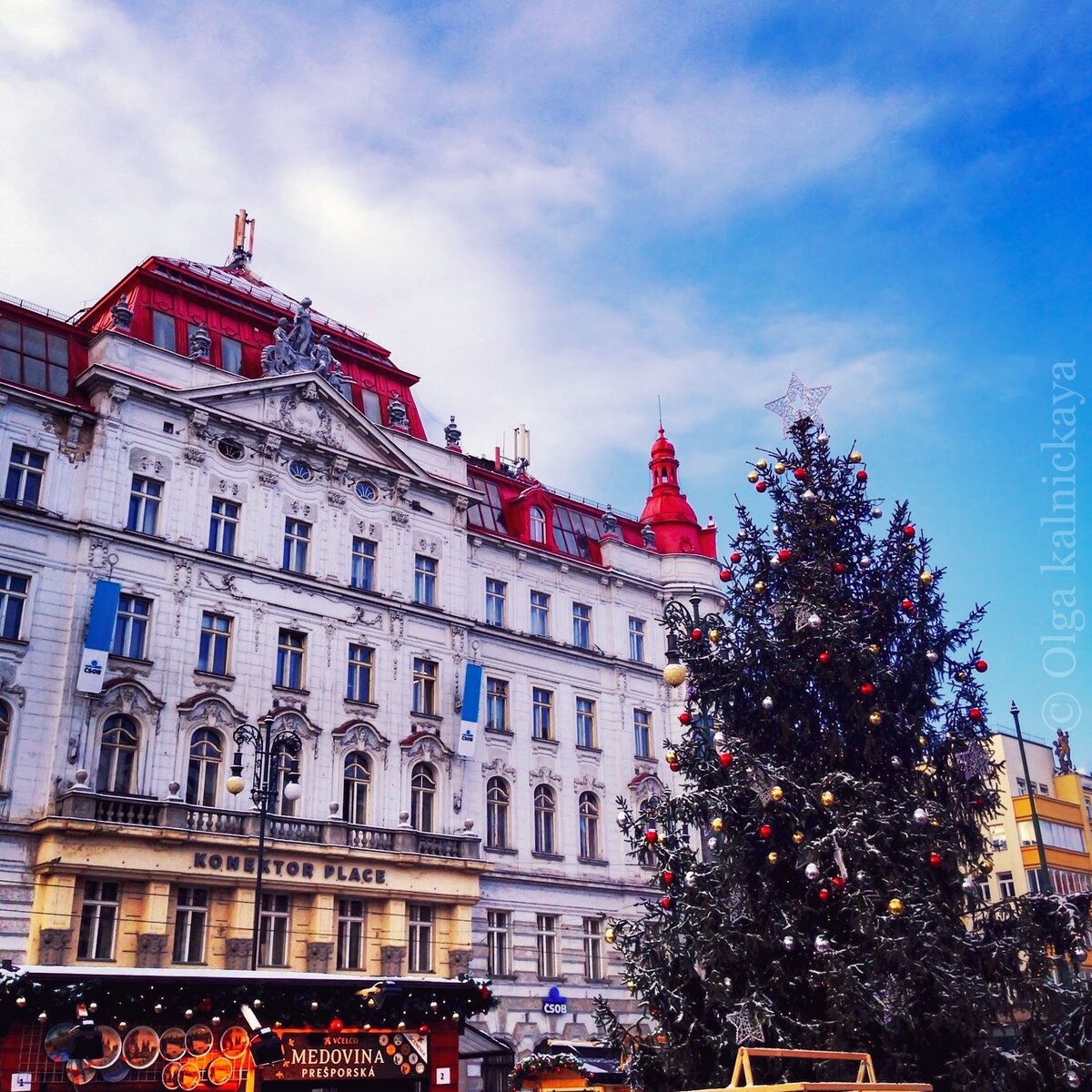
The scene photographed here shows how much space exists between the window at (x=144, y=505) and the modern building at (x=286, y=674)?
8 cm

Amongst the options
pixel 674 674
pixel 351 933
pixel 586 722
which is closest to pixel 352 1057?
pixel 674 674

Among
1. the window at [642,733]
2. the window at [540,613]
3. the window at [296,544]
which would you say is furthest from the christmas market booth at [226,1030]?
the window at [642,733]

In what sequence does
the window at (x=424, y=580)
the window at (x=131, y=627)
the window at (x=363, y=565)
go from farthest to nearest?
the window at (x=424, y=580) → the window at (x=363, y=565) → the window at (x=131, y=627)

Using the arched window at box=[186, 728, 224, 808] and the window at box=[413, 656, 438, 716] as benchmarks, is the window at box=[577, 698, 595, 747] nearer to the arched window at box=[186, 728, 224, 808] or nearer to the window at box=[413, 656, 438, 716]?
the window at box=[413, 656, 438, 716]

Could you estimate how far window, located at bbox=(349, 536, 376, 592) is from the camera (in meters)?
39.0

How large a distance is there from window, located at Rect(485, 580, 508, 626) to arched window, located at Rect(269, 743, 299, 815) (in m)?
10.4

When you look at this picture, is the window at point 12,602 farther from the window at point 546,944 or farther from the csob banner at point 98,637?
the window at point 546,944

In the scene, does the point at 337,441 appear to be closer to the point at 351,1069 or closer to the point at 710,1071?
the point at 351,1069

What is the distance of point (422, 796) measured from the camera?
38.2 m

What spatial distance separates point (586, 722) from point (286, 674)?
13.6 meters

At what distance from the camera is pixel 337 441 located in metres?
39.6

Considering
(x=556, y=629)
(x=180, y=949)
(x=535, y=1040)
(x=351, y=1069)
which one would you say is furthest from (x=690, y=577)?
(x=351, y=1069)

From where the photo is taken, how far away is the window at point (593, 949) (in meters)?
41.1

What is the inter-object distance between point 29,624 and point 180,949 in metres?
9.59
